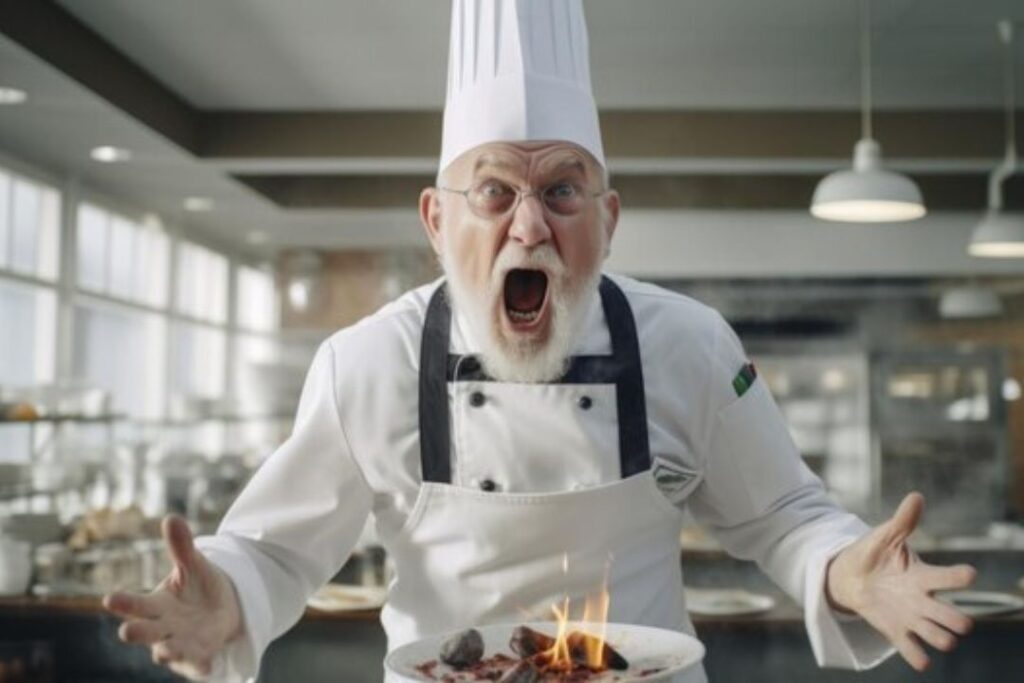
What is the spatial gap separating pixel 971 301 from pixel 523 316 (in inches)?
178

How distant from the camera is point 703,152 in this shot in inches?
175

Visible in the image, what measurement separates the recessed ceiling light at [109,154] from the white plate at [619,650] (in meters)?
3.50

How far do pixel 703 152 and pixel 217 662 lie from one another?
349cm

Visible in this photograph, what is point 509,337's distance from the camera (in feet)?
4.68

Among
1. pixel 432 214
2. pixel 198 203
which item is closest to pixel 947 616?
pixel 432 214

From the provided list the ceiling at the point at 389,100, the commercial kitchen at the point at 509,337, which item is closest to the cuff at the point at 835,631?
the commercial kitchen at the point at 509,337

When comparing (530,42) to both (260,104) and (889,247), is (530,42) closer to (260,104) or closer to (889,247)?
(260,104)

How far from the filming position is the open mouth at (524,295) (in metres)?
1.41

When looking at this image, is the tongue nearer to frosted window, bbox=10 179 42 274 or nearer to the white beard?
the white beard

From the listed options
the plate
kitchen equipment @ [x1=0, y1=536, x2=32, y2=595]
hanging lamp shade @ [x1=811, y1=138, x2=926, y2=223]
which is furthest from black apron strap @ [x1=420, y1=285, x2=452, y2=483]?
hanging lamp shade @ [x1=811, y1=138, x2=926, y2=223]

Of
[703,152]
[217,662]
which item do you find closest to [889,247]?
[703,152]

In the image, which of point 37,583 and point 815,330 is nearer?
point 37,583

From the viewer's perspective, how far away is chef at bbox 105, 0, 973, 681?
1.44 metres

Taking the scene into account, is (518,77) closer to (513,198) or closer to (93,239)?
(513,198)
